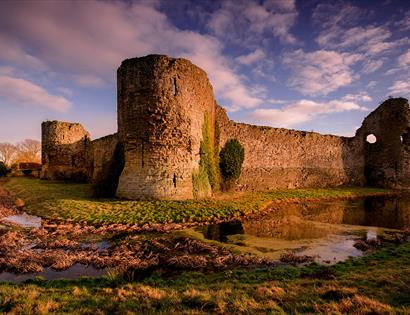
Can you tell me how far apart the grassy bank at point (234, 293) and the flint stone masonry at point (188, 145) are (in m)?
8.95

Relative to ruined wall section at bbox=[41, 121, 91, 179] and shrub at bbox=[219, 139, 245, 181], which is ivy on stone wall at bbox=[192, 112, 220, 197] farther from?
ruined wall section at bbox=[41, 121, 91, 179]

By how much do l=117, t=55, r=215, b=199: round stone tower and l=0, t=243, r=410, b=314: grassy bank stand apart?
8858 mm

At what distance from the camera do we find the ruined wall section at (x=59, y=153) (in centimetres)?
3234

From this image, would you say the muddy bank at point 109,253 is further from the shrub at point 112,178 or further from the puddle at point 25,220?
the shrub at point 112,178

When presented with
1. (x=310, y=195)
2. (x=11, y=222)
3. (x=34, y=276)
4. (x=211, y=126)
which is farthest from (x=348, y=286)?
(x=310, y=195)

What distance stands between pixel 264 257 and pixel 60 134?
31.8 m

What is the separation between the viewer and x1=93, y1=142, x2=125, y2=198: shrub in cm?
1661

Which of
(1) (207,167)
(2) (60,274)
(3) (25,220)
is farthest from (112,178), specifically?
(2) (60,274)

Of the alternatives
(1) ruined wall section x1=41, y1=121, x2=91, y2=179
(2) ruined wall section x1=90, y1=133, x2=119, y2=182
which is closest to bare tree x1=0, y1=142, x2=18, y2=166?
(1) ruined wall section x1=41, y1=121, x2=91, y2=179

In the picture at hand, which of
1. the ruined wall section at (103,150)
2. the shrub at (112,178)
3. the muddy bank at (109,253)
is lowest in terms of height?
the muddy bank at (109,253)

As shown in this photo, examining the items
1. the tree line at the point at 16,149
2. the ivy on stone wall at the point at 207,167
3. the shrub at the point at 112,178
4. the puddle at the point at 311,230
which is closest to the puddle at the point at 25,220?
the shrub at the point at 112,178

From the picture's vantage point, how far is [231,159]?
2123cm

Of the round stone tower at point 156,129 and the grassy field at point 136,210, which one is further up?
the round stone tower at point 156,129

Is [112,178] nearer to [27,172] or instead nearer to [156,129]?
[156,129]
